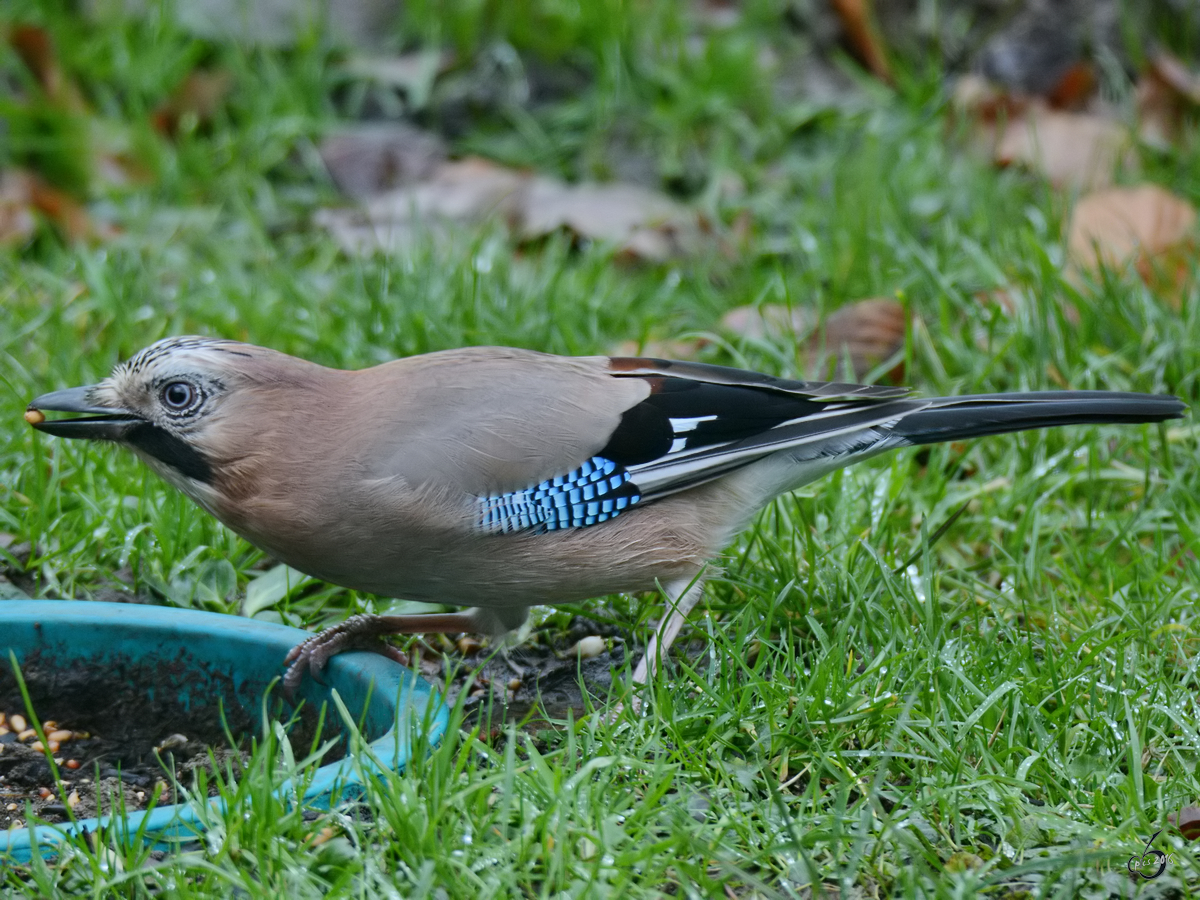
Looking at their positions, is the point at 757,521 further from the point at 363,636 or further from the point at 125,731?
the point at 125,731

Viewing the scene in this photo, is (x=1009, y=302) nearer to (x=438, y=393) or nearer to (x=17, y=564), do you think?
(x=438, y=393)

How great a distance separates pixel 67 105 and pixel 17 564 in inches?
135

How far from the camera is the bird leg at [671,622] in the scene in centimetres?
339

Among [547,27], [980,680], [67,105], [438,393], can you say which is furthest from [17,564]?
[547,27]

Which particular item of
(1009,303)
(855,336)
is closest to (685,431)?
(855,336)

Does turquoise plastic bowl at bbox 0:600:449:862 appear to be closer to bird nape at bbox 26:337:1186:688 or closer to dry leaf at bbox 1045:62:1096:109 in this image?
bird nape at bbox 26:337:1186:688

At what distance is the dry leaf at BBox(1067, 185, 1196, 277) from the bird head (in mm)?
3304

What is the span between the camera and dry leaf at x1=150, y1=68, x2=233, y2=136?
6.81m

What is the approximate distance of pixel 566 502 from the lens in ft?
11.3

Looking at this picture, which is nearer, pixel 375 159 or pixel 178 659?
pixel 178 659

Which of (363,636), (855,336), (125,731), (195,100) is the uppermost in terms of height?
(195,100)

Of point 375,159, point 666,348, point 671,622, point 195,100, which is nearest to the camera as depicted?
point 671,622

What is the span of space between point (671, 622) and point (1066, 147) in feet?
12.9

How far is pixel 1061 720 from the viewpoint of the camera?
3188mm
